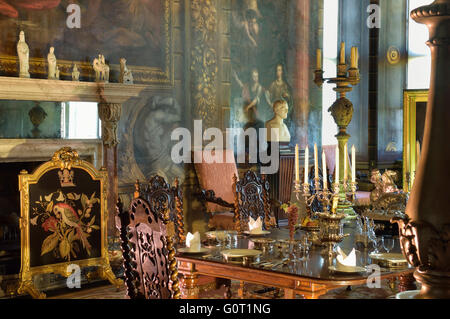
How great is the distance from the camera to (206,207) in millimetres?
8383

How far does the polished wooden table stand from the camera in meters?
3.70

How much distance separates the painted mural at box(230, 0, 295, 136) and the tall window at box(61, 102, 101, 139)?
7.89 ft

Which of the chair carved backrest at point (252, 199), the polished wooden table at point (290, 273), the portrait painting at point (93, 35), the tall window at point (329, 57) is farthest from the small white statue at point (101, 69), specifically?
the tall window at point (329, 57)

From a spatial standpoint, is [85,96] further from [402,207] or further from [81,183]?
[402,207]

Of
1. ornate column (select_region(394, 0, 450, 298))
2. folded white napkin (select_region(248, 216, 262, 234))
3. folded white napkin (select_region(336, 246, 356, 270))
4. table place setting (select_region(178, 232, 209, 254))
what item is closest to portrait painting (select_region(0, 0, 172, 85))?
folded white napkin (select_region(248, 216, 262, 234))

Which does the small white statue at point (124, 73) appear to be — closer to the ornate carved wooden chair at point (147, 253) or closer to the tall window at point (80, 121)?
the tall window at point (80, 121)

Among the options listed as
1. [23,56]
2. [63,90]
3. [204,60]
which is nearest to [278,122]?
[204,60]

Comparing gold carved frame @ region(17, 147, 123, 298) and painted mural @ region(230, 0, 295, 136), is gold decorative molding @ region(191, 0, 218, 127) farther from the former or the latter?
gold carved frame @ region(17, 147, 123, 298)

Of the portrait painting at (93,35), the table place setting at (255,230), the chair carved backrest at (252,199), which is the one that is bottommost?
the table place setting at (255,230)

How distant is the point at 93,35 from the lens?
743cm

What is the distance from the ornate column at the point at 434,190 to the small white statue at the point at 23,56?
5.25 m

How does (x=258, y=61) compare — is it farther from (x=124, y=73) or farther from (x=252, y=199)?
(x=252, y=199)

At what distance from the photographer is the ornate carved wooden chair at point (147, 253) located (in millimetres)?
2879

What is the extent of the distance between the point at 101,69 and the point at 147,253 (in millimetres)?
4611
